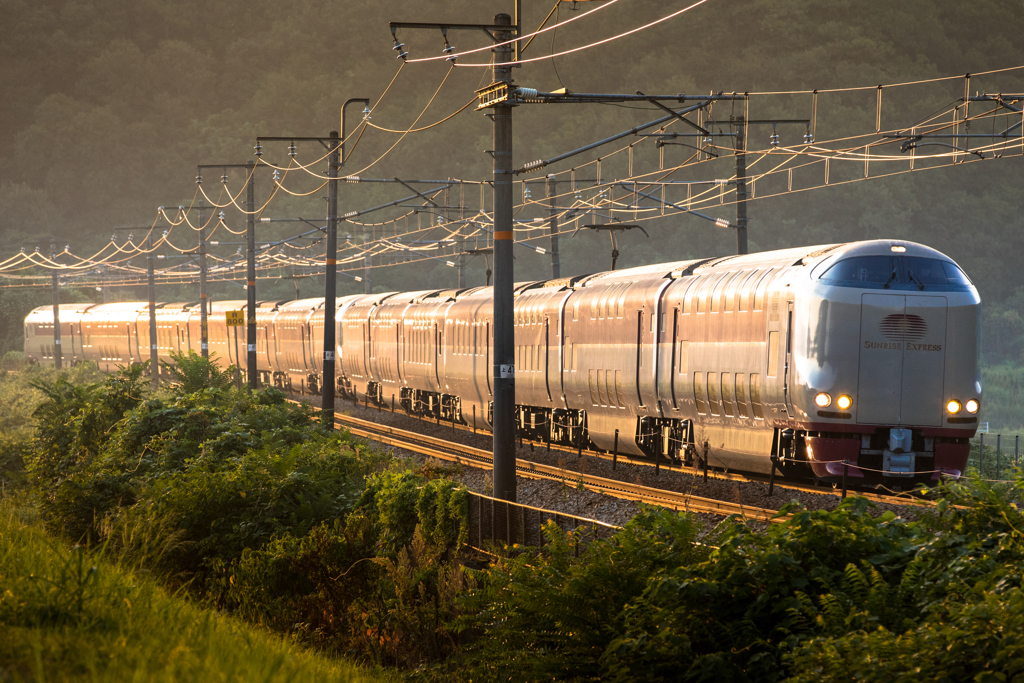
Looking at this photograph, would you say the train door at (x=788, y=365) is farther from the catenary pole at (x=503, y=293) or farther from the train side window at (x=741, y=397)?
the catenary pole at (x=503, y=293)

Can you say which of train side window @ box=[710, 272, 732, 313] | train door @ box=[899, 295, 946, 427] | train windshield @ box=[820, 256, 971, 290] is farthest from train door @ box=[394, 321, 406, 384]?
train door @ box=[899, 295, 946, 427]

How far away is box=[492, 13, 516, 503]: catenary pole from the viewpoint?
16344mm

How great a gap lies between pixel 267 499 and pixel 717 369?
343 inches

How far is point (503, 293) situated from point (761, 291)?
16.1ft

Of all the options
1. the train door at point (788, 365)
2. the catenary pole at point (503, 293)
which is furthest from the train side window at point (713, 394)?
the catenary pole at point (503, 293)

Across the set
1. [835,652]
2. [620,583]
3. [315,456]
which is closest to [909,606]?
[835,652]

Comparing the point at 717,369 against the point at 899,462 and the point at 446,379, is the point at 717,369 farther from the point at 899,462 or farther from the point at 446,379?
the point at 446,379

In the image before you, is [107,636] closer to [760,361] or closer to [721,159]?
[760,361]

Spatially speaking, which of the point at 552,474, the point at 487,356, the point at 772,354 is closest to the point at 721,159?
the point at 487,356

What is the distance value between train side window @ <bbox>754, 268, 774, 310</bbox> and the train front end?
144 cm

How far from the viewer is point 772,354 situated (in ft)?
58.6

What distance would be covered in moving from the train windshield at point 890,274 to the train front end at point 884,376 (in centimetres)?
2

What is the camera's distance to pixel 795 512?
8.45m

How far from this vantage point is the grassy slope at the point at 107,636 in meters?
5.71
